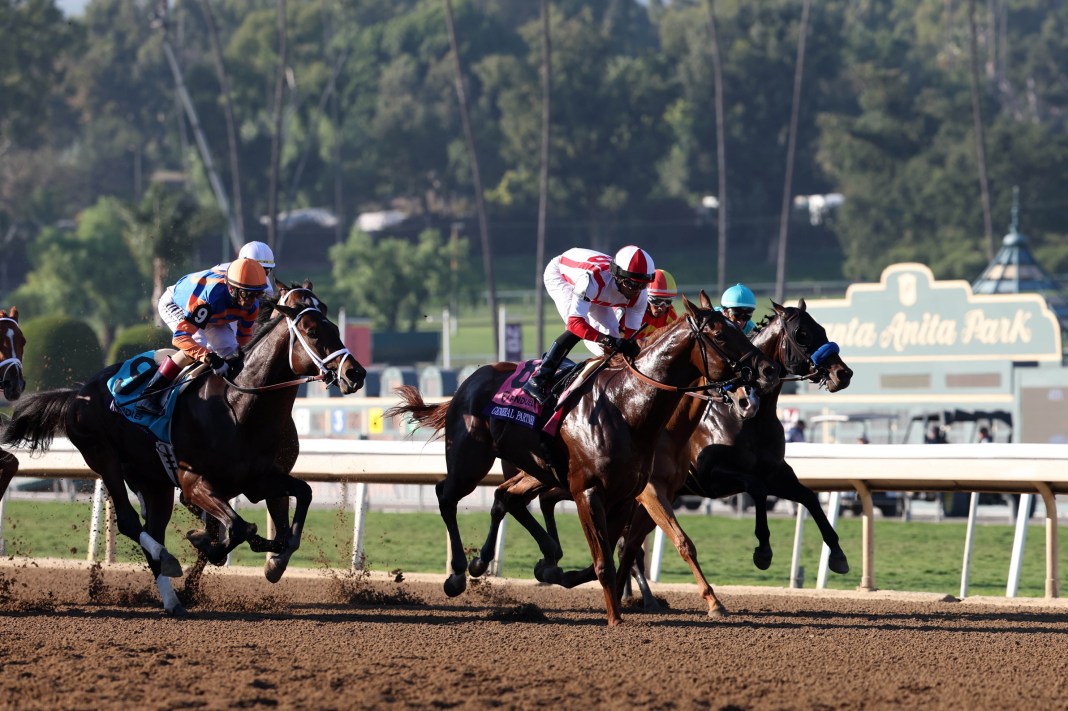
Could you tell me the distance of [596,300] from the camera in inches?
301

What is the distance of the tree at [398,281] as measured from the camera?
50.7m

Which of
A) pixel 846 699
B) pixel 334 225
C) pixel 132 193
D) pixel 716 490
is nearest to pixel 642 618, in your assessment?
pixel 716 490

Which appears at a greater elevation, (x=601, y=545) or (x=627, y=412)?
(x=627, y=412)

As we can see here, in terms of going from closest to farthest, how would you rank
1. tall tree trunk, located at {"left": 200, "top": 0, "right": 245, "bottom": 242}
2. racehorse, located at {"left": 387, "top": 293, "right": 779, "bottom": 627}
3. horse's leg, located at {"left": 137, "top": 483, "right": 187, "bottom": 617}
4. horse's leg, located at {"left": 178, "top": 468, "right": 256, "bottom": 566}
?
1. racehorse, located at {"left": 387, "top": 293, "right": 779, "bottom": 627}
2. horse's leg, located at {"left": 178, "top": 468, "right": 256, "bottom": 566}
3. horse's leg, located at {"left": 137, "top": 483, "right": 187, "bottom": 617}
4. tall tree trunk, located at {"left": 200, "top": 0, "right": 245, "bottom": 242}

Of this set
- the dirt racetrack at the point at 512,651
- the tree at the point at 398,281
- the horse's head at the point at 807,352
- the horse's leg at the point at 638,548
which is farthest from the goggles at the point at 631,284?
the tree at the point at 398,281

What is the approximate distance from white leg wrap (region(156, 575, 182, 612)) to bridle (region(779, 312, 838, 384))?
3.06 metres

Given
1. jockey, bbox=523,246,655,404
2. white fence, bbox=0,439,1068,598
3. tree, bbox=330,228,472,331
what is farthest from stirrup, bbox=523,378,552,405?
tree, bbox=330,228,472,331

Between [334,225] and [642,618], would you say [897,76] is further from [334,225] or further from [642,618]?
[642,618]

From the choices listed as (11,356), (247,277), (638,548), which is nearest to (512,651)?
(638,548)

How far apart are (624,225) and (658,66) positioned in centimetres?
720

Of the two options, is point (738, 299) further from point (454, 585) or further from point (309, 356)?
point (309, 356)

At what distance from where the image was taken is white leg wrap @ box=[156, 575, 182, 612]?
7.61 metres

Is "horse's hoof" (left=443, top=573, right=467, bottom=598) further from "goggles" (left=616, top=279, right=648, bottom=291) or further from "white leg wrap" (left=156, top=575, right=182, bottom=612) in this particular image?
"goggles" (left=616, top=279, right=648, bottom=291)

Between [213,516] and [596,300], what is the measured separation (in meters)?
2.02
